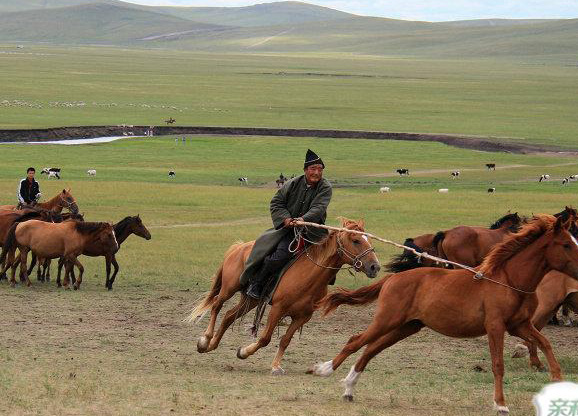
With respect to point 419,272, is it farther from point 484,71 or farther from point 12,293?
point 484,71

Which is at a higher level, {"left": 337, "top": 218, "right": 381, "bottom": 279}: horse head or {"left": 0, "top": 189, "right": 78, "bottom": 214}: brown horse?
{"left": 337, "top": 218, "right": 381, "bottom": 279}: horse head

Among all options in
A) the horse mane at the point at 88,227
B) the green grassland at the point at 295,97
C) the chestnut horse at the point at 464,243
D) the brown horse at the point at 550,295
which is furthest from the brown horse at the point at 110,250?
the green grassland at the point at 295,97

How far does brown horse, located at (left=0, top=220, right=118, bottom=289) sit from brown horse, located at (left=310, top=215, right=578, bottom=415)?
28.6ft

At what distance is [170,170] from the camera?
134 feet

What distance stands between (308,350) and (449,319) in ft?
11.3

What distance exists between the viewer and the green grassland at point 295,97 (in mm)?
65062

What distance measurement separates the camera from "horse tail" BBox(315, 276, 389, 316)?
1009 cm

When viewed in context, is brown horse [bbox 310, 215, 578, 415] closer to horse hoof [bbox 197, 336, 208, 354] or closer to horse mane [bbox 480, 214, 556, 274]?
horse mane [bbox 480, 214, 556, 274]

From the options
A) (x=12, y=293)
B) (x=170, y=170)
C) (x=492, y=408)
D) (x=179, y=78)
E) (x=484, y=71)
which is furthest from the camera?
(x=484, y=71)

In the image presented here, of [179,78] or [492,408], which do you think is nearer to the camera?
[492,408]

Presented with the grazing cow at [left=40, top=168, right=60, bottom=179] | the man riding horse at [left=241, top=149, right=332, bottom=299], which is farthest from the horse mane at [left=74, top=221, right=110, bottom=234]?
the grazing cow at [left=40, top=168, right=60, bottom=179]

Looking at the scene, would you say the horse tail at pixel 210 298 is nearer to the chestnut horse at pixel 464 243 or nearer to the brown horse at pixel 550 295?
the brown horse at pixel 550 295

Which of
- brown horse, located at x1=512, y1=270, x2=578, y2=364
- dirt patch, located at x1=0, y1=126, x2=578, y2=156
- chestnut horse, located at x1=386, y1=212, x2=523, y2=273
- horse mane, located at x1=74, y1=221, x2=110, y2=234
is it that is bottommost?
dirt patch, located at x1=0, y1=126, x2=578, y2=156

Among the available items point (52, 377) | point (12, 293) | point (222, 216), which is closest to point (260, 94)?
point (222, 216)
